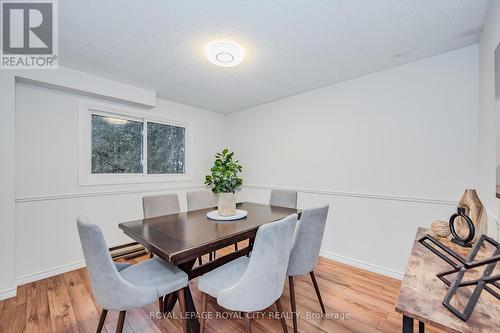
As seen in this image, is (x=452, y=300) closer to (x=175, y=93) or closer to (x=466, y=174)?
(x=466, y=174)

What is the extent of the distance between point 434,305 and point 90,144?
11.6 feet

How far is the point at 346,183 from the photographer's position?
9.05ft

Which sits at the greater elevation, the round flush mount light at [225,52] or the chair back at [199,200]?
the round flush mount light at [225,52]

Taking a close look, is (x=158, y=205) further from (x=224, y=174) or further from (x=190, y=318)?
(x=190, y=318)

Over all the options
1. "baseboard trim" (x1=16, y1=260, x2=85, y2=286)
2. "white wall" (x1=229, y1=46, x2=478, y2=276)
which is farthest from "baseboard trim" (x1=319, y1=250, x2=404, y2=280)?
"baseboard trim" (x1=16, y1=260, x2=85, y2=286)

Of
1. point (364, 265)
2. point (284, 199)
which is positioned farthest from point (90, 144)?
point (364, 265)

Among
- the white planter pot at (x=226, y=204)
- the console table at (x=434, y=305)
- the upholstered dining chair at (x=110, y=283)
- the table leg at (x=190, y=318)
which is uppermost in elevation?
the white planter pot at (x=226, y=204)

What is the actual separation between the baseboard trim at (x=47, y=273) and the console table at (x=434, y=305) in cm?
335

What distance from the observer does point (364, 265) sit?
2564 mm

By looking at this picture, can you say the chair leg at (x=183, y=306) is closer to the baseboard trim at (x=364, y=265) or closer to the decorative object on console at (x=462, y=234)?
the decorative object on console at (x=462, y=234)

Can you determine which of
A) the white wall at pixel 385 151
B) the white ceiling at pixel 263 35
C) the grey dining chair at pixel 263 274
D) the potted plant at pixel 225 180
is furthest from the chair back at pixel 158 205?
the white wall at pixel 385 151

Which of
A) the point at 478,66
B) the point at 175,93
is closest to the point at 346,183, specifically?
the point at 478,66

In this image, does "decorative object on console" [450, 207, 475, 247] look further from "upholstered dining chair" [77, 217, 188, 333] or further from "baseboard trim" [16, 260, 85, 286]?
"baseboard trim" [16, 260, 85, 286]

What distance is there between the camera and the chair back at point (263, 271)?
118 centimetres
